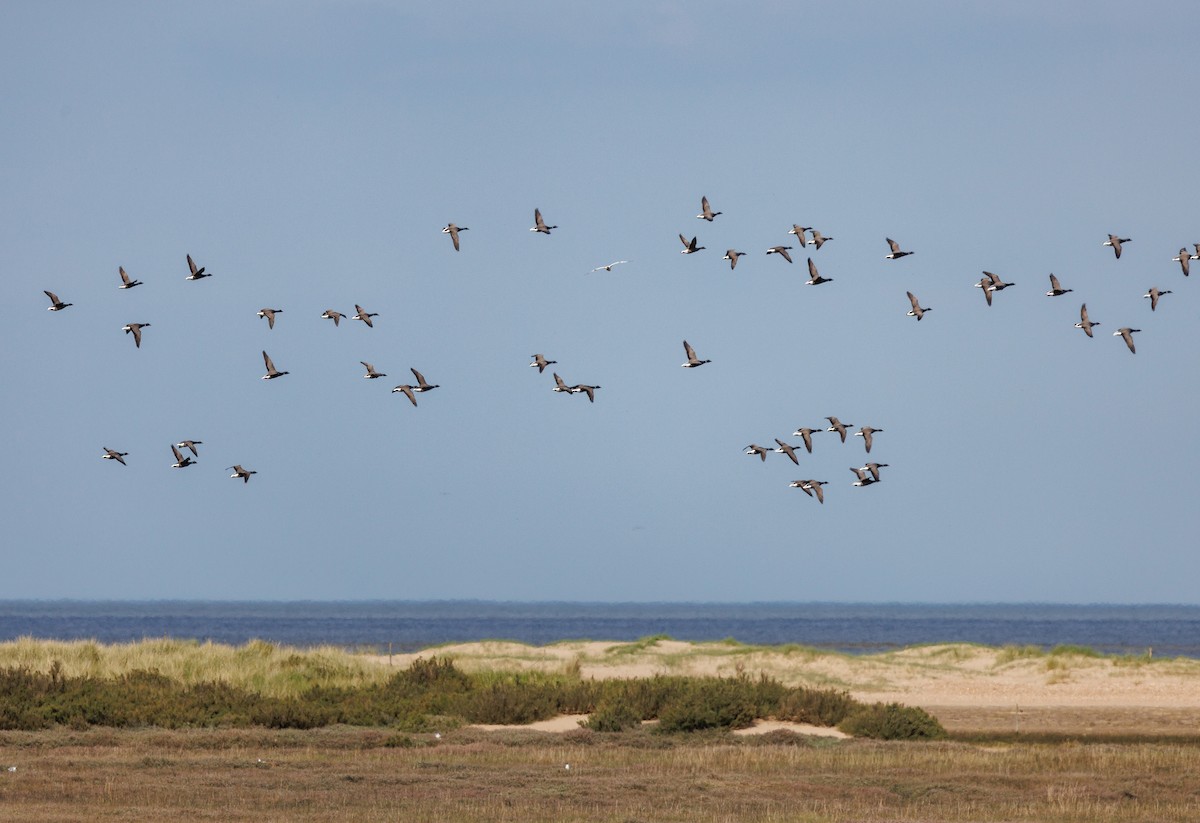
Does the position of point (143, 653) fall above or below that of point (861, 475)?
below

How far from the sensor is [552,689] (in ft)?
126

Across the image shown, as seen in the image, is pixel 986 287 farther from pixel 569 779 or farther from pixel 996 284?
pixel 569 779

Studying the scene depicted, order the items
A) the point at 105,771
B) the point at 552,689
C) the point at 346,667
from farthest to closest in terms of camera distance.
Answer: the point at 346,667 < the point at 552,689 < the point at 105,771

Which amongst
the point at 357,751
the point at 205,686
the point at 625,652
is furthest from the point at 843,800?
the point at 625,652

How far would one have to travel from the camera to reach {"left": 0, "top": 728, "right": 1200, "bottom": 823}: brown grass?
2244 cm

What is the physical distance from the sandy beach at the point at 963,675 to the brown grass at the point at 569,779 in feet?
18.6

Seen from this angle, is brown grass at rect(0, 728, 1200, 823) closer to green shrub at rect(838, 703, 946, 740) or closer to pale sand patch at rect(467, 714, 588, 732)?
green shrub at rect(838, 703, 946, 740)

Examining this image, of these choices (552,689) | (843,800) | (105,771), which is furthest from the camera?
(552,689)

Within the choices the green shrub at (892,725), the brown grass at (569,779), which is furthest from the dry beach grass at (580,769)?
the green shrub at (892,725)

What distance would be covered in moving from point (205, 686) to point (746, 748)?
13688 millimetres

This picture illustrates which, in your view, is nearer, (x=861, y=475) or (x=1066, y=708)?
(x=861, y=475)

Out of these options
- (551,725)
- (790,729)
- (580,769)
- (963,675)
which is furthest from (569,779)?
(963,675)

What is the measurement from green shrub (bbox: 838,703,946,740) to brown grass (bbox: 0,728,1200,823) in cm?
133

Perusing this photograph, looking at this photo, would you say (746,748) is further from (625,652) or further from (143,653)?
(625,652)
